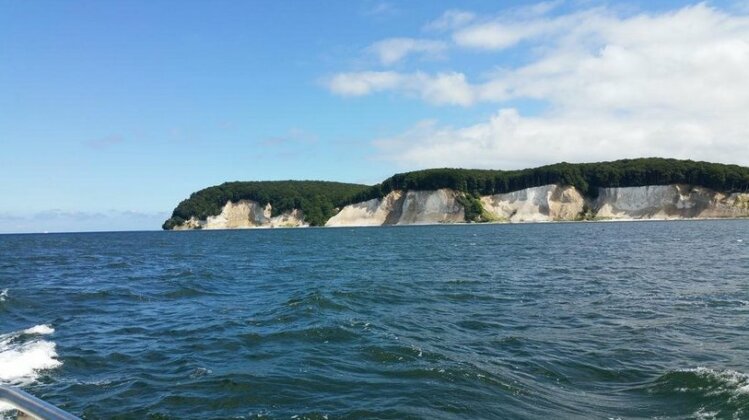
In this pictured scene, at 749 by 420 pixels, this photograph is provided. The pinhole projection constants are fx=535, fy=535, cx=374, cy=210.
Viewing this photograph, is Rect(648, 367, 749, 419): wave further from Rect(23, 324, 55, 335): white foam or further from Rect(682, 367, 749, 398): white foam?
Rect(23, 324, 55, 335): white foam

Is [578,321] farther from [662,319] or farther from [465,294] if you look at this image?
[465,294]

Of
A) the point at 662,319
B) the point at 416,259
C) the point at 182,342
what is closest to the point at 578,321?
the point at 662,319

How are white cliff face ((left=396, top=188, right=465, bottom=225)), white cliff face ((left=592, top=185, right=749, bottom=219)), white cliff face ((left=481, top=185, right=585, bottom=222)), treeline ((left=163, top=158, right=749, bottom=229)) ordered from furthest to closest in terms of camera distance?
white cliff face ((left=396, top=188, right=465, bottom=225)) < white cliff face ((left=481, top=185, right=585, bottom=222)) < treeline ((left=163, top=158, right=749, bottom=229)) < white cliff face ((left=592, top=185, right=749, bottom=219))

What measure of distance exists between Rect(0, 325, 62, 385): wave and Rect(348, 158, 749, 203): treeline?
5968 inches

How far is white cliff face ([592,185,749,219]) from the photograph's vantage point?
5551 inches

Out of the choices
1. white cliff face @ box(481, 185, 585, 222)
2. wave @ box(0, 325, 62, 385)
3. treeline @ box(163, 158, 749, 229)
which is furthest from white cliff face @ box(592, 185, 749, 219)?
wave @ box(0, 325, 62, 385)

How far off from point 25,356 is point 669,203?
160 meters

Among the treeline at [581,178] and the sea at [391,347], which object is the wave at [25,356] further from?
the treeline at [581,178]

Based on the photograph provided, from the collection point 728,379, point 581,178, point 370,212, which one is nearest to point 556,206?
point 581,178

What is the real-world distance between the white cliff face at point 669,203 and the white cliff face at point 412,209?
42.8m

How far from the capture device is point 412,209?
168 meters

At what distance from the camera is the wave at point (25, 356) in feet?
43.2

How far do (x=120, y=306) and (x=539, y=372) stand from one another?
18.6 meters

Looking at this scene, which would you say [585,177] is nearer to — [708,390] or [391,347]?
[391,347]
